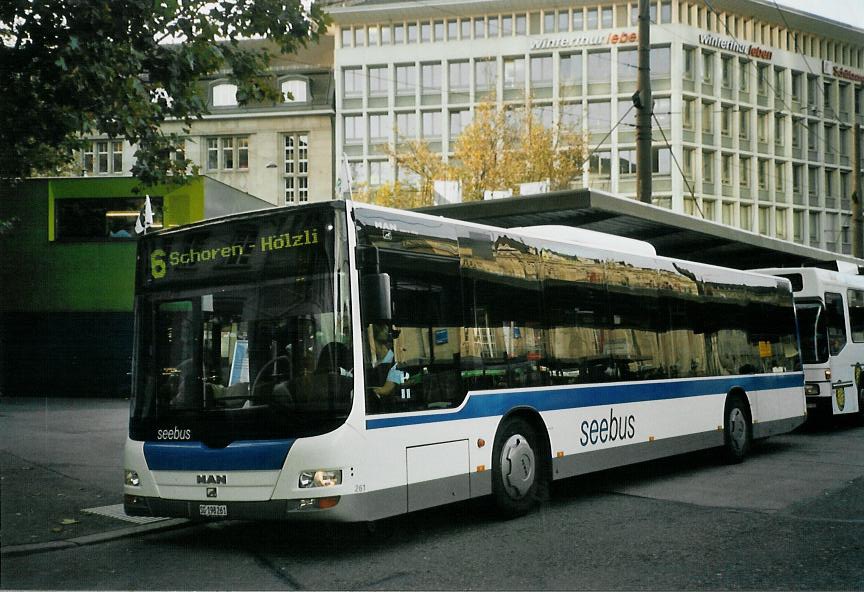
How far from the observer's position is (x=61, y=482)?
1194 cm

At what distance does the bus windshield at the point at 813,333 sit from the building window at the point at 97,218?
48.6ft

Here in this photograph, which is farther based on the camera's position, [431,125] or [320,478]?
[431,125]

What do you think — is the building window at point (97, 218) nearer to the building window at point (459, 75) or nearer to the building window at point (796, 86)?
the building window at point (459, 75)

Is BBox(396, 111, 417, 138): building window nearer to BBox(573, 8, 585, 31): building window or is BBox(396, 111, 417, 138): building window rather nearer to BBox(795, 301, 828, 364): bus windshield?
BBox(573, 8, 585, 31): building window

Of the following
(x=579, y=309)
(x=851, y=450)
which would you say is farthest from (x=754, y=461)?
(x=579, y=309)

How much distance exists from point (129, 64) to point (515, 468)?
629 centimetres

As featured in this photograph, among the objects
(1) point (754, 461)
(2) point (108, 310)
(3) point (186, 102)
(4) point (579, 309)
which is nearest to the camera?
(4) point (579, 309)

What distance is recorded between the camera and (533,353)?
10.3 m

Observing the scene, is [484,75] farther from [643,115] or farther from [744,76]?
[643,115]

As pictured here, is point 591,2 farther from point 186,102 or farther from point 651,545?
point 651,545

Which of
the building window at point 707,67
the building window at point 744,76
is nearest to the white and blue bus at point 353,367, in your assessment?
the building window at point 707,67

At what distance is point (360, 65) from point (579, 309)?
203 feet

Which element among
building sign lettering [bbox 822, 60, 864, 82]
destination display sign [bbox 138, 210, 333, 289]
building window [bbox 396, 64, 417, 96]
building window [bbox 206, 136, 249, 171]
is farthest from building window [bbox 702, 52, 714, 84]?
destination display sign [bbox 138, 210, 333, 289]

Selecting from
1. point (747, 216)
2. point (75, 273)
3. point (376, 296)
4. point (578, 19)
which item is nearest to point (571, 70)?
point (578, 19)
